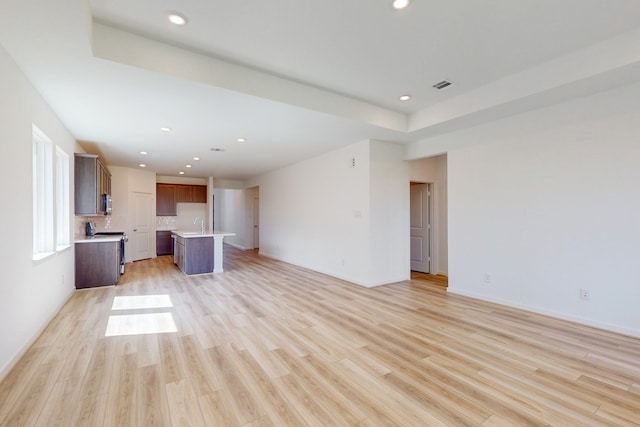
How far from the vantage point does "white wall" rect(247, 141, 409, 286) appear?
509cm

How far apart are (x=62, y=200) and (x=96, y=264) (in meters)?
1.37

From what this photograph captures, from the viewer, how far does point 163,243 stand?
9172 mm

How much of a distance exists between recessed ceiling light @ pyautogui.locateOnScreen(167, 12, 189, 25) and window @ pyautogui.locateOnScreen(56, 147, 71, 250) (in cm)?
321

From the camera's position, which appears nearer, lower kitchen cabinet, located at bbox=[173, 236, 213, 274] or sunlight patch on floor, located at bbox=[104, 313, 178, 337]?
sunlight patch on floor, located at bbox=[104, 313, 178, 337]

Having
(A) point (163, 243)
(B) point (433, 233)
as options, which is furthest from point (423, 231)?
(A) point (163, 243)

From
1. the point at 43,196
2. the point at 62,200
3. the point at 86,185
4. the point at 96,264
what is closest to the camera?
the point at 43,196

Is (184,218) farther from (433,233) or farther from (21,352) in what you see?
(433,233)

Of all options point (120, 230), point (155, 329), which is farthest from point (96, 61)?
point (120, 230)

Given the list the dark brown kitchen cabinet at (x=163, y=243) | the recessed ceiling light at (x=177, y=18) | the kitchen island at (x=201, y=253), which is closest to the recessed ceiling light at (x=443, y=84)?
A: the recessed ceiling light at (x=177, y=18)

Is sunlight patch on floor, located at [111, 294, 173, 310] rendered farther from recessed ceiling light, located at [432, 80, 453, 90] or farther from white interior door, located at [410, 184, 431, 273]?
white interior door, located at [410, 184, 431, 273]

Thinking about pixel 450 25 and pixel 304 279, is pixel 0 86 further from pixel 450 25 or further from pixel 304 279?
pixel 304 279

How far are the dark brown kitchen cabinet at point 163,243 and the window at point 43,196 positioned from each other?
569cm

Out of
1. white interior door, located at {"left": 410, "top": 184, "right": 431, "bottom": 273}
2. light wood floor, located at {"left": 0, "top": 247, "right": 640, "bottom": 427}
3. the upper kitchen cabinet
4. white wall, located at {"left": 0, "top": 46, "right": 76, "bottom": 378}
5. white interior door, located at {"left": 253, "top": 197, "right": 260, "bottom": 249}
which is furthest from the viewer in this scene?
white interior door, located at {"left": 253, "top": 197, "right": 260, "bottom": 249}

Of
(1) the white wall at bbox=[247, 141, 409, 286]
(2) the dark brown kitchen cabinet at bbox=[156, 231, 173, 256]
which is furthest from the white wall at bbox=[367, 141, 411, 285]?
(2) the dark brown kitchen cabinet at bbox=[156, 231, 173, 256]
